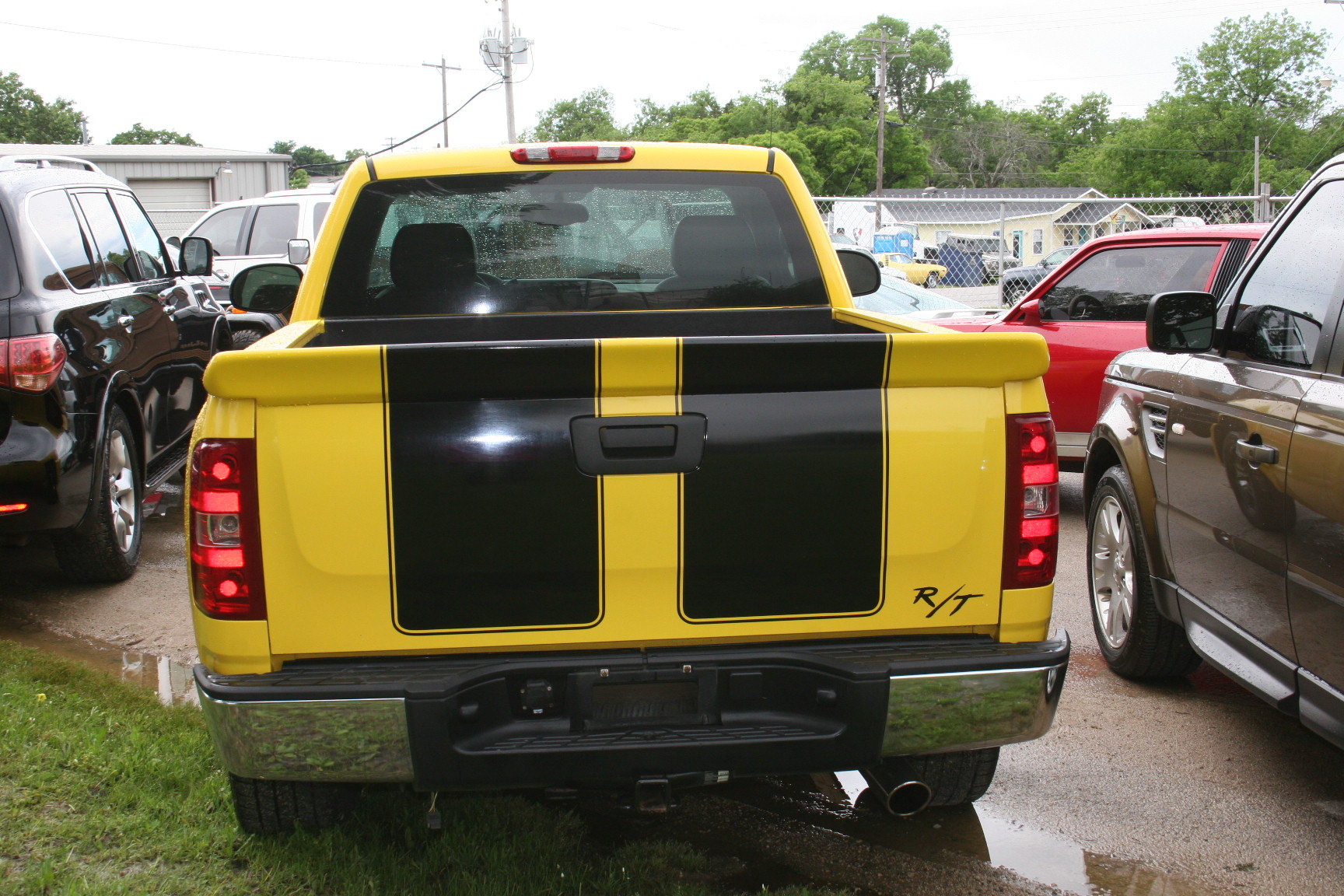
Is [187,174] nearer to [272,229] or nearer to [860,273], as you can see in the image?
[272,229]

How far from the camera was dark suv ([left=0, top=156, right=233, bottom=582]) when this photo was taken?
472 cm

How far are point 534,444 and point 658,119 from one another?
120 metres

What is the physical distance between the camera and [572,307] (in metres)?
4.01

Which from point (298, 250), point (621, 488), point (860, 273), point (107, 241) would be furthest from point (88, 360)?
point (298, 250)

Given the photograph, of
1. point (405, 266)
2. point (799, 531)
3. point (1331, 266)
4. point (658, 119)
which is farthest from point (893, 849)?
point (658, 119)

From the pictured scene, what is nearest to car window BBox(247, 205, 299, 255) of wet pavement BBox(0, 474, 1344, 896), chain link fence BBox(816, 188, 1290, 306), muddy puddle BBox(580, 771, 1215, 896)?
chain link fence BBox(816, 188, 1290, 306)

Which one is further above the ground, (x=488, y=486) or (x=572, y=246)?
(x=572, y=246)

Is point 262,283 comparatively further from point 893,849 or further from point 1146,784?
point 1146,784

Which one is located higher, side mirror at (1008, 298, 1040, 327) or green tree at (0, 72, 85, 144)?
green tree at (0, 72, 85, 144)

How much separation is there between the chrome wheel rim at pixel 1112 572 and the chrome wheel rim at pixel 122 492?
14.5 ft

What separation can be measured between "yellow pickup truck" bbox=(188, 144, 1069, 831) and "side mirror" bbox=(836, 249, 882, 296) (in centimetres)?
221

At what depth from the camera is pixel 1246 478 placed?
10.8 feet

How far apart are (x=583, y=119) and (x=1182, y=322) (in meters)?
119

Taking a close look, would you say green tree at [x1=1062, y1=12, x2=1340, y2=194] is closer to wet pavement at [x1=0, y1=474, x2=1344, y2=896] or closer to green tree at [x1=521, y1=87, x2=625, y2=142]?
green tree at [x1=521, y1=87, x2=625, y2=142]
